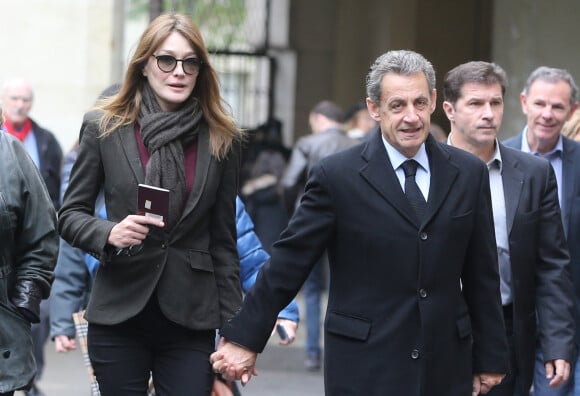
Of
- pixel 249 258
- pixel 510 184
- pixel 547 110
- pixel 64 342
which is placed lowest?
pixel 64 342

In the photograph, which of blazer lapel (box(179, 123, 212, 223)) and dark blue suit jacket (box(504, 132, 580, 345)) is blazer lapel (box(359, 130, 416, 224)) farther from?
dark blue suit jacket (box(504, 132, 580, 345))

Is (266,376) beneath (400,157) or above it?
beneath

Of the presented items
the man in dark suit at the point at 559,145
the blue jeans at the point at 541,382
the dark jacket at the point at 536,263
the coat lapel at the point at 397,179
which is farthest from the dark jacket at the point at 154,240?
the man in dark suit at the point at 559,145

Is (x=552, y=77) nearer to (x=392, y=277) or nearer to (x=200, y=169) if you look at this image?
(x=200, y=169)

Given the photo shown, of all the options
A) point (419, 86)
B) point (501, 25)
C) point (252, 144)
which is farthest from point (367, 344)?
point (252, 144)

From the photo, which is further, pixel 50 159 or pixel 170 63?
pixel 50 159

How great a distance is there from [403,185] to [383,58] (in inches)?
17.9

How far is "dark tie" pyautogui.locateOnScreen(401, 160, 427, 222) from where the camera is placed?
4727 millimetres

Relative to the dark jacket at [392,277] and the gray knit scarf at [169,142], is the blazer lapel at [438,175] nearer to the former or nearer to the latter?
the dark jacket at [392,277]

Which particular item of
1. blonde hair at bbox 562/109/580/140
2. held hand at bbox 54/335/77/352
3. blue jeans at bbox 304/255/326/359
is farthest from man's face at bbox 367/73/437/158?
blue jeans at bbox 304/255/326/359

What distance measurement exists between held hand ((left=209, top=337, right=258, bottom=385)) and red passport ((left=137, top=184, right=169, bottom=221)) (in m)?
0.51

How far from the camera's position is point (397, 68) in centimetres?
480

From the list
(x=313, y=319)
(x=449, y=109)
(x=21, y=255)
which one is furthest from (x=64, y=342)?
(x=313, y=319)

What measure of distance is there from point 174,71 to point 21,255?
90 cm
